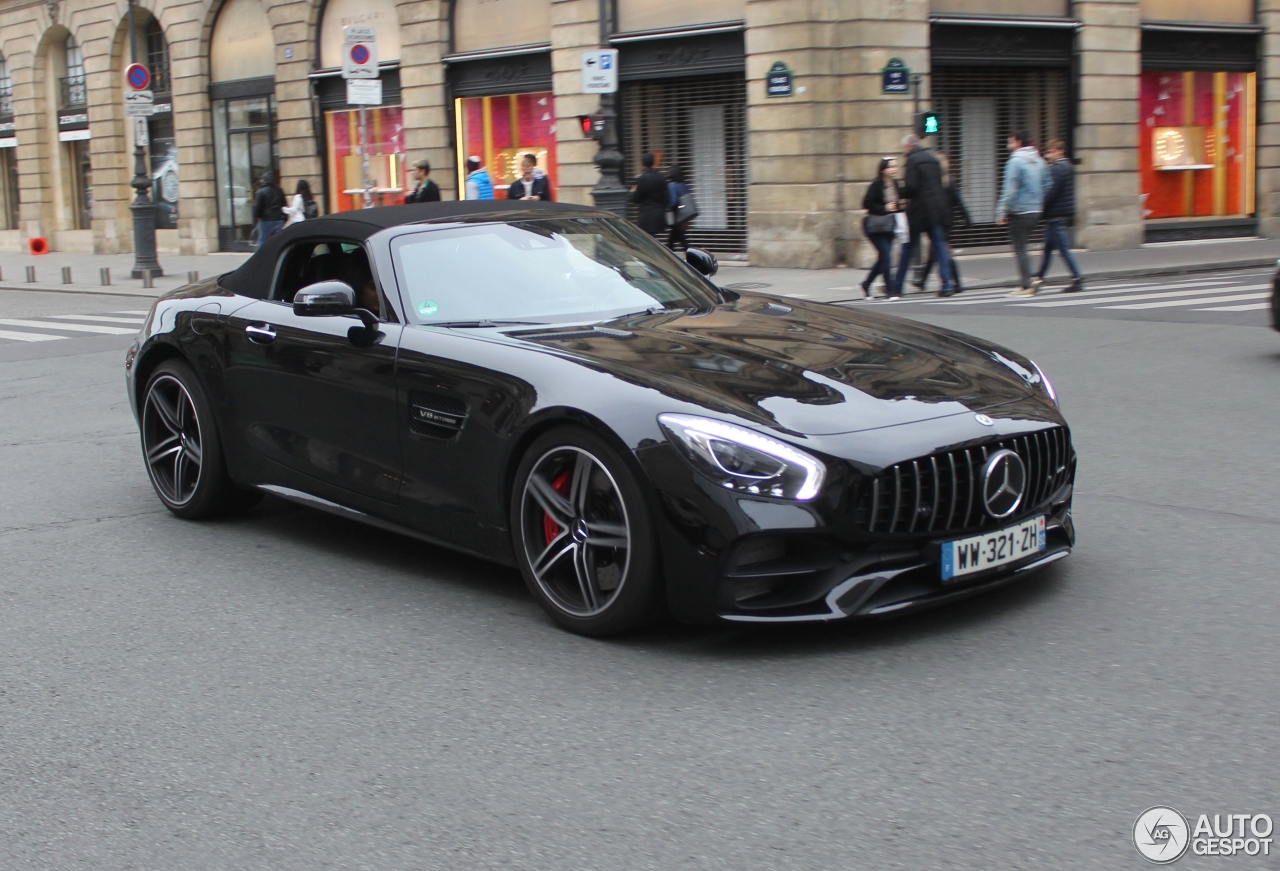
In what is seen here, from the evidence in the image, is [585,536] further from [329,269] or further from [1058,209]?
[1058,209]

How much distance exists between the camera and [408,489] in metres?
5.20

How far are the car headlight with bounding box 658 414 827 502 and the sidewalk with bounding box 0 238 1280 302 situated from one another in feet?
43.9

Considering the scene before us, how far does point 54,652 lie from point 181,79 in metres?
31.4

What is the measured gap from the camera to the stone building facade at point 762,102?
2200cm

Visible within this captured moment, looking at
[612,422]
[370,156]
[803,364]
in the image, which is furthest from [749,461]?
[370,156]

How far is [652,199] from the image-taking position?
65.4ft

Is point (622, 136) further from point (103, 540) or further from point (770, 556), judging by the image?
point (770, 556)

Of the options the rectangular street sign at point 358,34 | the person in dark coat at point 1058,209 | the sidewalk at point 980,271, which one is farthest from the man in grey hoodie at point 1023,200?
the rectangular street sign at point 358,34

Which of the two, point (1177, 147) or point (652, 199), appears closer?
point (652, 199)

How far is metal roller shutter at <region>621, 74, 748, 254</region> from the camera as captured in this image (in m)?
23.7

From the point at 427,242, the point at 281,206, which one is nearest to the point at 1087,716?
the point at 427,242

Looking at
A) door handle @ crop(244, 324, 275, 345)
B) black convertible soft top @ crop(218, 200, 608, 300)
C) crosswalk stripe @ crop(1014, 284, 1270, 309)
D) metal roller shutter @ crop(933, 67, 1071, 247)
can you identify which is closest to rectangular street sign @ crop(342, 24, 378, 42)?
crosswalk stripe @ crop(1014, 284, 1270, 309)

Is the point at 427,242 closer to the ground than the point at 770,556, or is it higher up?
higher up

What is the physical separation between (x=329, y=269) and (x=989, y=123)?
1958 cm
